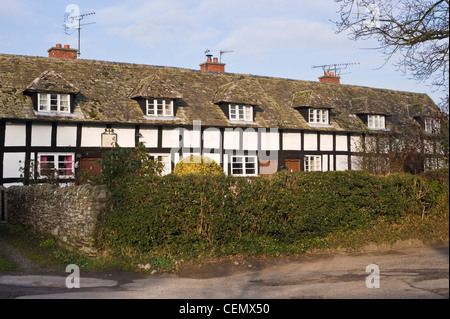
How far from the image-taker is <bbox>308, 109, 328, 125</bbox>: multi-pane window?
28281 millimetres

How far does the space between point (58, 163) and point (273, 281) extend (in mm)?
15725

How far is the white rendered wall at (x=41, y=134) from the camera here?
69.0ft

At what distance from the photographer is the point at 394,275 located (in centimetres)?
823

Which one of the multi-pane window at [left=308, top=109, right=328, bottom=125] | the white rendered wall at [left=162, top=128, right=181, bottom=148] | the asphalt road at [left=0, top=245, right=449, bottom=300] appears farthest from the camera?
the multi-pane window at [left=308, top=109, right=328, bottom=125]

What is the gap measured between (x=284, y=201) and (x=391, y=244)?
269cm

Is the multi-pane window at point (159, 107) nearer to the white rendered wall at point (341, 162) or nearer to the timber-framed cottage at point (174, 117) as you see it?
the timber-framed cottage at point (174, 117)

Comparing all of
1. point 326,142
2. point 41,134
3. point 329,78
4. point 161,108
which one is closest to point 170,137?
point 161,108

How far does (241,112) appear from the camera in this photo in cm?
2644

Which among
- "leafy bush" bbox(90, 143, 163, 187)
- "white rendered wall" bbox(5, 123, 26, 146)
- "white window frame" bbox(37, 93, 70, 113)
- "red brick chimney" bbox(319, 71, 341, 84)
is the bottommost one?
"leafy bush" bbox(90, 143, 163, 187)

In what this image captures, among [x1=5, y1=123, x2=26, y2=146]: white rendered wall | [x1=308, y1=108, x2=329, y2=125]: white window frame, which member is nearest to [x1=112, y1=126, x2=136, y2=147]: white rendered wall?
[x1=5, y1=123, x2=26, y2=146]: white rendered wall

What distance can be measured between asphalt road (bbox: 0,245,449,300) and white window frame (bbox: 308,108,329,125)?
1839 cm

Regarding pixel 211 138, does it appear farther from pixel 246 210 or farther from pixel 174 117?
pixel 246 210

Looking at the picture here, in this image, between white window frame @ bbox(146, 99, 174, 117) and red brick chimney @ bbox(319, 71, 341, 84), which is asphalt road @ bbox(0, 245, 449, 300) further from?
red brick chimney @ bbox(319, 71, 341, 84)

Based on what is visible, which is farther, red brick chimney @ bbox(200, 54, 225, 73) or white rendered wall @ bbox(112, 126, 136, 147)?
red brick chimney @ bbox(200, 54, 225, 73)
